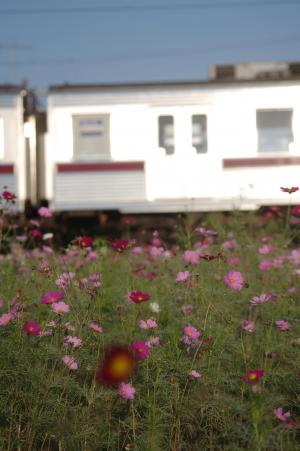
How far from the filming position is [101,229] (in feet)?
31.8

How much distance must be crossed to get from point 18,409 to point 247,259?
2678mm

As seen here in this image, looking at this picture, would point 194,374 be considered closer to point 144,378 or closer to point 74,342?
point 144,378

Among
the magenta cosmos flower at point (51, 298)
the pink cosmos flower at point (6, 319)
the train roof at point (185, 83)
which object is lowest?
the pink cosmos flower at point (6, 319)

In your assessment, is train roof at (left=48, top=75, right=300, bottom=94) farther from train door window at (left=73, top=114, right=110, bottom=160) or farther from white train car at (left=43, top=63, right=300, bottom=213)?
train door window at (left=73, top=114, right=110, bottom=160)

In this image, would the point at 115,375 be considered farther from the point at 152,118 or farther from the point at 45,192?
the point at 45,192

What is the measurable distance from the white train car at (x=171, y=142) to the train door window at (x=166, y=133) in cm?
2

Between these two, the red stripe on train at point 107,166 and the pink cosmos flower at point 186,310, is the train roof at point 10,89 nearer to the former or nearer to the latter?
the red stripe on train at point 107,166

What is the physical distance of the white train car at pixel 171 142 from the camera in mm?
9141

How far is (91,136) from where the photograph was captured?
9297 millimetres

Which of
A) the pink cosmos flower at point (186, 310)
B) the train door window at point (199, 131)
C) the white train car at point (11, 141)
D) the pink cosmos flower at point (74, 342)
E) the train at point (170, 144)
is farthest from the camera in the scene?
the white train car at point (11, 141)

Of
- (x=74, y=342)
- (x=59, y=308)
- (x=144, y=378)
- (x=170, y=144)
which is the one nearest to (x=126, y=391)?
(x=144, y=378)

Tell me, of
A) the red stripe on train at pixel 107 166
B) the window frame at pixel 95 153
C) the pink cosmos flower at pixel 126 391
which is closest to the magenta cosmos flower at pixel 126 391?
the pink cosmos flower at pixel 126 391

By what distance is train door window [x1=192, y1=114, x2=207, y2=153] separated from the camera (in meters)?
9.21

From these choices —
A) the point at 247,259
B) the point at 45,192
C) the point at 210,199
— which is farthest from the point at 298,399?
the point at 45,192
